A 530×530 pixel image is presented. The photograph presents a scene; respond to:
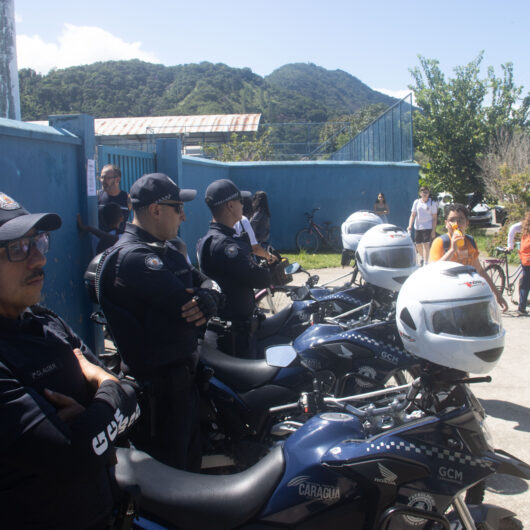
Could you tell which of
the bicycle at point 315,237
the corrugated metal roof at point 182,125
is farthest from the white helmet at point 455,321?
the corrugated metal roof at point 182,125

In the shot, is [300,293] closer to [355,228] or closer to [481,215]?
[355,228]

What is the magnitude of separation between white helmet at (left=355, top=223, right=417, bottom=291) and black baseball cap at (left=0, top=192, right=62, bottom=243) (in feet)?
8.40

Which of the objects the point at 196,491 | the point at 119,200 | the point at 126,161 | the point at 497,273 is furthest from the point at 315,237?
the point at 196,491

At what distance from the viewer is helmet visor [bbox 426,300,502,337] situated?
2.22m

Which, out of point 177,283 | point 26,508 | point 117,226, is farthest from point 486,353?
point 117,226

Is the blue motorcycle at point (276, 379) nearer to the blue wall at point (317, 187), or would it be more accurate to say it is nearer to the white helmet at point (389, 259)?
the white helmet at point (389, 259)

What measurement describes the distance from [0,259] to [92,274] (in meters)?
1.98

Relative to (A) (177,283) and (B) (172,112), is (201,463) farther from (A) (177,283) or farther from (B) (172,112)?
(B) (172,112)

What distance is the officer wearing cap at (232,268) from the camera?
150 inches

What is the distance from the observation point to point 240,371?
3.22 metres

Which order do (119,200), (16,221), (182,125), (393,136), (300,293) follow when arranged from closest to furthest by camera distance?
(16,221) < (300,293) < (119,200) < (393,136) < (182,125)

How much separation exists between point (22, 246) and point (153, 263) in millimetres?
988

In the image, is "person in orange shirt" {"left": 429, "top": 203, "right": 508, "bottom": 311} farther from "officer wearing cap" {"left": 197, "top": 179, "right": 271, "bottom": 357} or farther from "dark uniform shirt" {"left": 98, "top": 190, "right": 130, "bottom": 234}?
"dark uniform shirt" {"left": 98, "top": 190, "right": 130, "bottom": 234}

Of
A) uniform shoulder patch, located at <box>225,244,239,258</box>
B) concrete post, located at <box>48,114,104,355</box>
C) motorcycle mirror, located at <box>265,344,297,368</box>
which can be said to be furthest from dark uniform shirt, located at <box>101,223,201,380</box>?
concrete post, located at <box>48,114,104,355</box>
